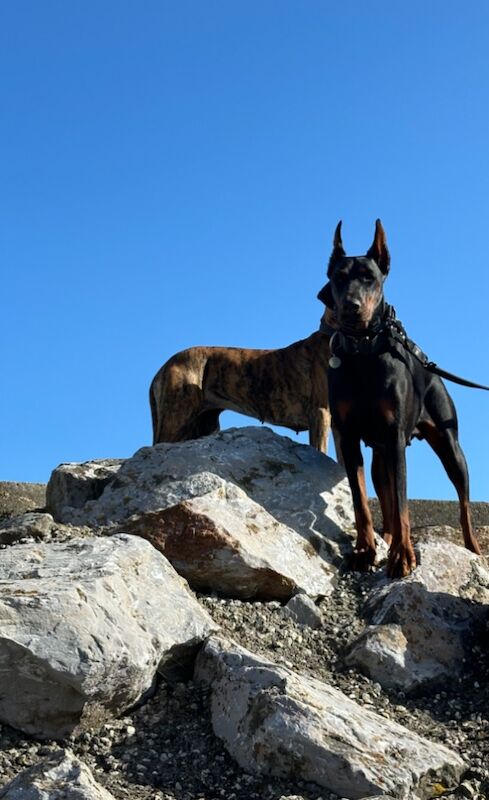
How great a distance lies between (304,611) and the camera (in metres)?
7.53

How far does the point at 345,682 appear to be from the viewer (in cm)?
686

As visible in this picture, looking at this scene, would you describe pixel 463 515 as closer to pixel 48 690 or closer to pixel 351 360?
pixel 351 360

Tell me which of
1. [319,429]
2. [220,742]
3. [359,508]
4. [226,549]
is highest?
[319,429]

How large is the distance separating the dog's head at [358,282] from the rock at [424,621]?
1779 millimetres

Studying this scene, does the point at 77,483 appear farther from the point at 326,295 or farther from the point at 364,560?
the point at 326,295

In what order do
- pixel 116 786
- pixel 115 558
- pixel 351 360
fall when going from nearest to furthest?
1. pixel 116 786
2. pixel 115 558
3. pixel 351 360

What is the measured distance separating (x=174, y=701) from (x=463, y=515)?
3798 mm

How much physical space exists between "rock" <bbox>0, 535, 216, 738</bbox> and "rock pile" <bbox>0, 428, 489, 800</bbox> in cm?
1

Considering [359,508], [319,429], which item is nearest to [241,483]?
[359,508]

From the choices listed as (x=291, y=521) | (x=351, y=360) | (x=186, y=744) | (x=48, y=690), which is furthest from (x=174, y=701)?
(x=351, y=360)

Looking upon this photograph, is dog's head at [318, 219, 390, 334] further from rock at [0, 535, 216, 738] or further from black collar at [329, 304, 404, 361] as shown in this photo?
rock at [0, 535, 216, 738]

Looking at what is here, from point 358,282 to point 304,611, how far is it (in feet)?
8.06

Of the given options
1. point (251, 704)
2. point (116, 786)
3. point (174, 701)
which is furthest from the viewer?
point (174, 701)

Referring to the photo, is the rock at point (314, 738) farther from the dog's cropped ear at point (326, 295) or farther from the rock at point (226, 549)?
the dog's cropped ear at point (326, 295)
